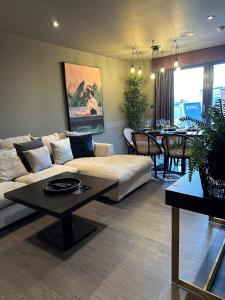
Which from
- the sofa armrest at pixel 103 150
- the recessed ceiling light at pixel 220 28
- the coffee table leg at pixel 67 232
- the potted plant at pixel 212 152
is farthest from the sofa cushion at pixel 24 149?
the recessed ceiling light at pixel 220 28

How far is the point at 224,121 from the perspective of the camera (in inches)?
48.9

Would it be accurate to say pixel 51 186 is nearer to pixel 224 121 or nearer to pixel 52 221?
pixel 52 221

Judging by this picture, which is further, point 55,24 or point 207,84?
point 207,84

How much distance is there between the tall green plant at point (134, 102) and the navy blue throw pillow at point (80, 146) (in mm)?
2215

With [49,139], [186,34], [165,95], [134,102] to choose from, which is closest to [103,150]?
[49,139]

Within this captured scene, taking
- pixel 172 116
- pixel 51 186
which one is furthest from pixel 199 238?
pixel 172 116

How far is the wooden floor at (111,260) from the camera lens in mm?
1697

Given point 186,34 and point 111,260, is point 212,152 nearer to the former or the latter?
point 111,260

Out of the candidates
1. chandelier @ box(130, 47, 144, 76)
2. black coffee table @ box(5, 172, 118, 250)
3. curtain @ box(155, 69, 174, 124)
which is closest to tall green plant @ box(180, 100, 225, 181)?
black coffee table @ box(5, 172, 118, 250)

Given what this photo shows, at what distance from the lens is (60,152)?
381 centimetres

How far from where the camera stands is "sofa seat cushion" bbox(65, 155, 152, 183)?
3.20 m

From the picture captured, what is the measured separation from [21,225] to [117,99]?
163 inches

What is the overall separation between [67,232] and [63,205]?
1.52ft

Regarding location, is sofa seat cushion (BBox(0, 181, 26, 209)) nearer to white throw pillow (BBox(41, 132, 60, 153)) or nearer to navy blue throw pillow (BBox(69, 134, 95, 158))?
white throw pillow (BBox(41, 132, 60, 153))
